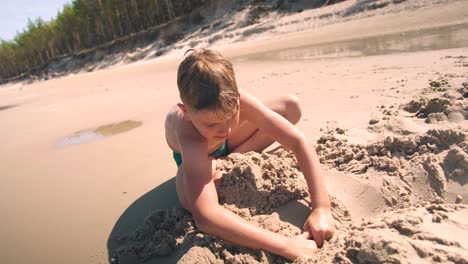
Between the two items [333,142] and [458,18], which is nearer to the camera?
[333,142]

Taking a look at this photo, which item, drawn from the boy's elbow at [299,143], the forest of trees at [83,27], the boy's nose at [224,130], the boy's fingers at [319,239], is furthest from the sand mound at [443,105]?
the forest of trees at [83,27]

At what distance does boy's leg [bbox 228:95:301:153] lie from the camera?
2410mm

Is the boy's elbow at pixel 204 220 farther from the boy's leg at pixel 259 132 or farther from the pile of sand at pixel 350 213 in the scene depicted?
the boy's leg at pixel 259 132

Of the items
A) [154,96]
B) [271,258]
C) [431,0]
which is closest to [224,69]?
[271,258]

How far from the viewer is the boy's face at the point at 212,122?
1616mm

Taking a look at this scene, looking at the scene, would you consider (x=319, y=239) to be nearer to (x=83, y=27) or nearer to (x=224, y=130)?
(x=224, y=130)

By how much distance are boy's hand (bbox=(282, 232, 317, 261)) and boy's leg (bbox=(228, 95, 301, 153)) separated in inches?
38.9

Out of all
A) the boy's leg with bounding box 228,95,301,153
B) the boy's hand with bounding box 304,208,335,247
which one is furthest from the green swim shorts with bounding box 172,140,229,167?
the boy's hand with bounding box 304,208,335,247

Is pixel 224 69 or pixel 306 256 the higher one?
pixel 224 69

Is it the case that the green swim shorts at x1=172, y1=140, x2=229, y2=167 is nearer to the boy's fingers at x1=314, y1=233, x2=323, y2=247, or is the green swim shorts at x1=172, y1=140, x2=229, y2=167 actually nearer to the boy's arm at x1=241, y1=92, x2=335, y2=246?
the boy's arm at x1=241, y1=92, x2=335, y2=246

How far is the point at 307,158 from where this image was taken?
6.05ft

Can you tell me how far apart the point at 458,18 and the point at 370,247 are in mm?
7962

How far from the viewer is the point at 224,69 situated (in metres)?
1.64

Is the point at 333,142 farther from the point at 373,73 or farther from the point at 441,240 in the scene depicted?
the point at 373,73
